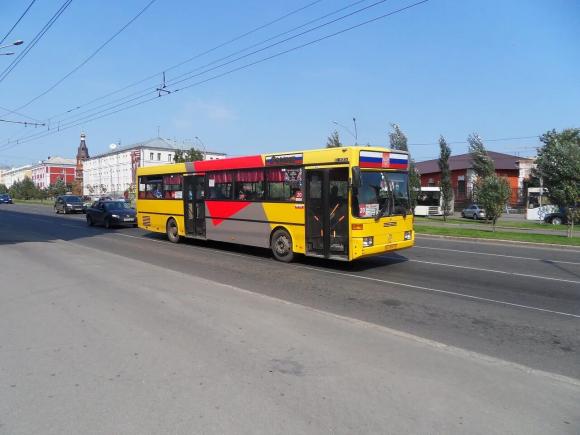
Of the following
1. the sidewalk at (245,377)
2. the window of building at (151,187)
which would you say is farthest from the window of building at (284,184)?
the window of building at (151,187)

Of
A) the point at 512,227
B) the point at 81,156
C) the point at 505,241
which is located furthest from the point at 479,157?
the point at 81,156

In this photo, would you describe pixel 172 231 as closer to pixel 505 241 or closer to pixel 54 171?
pixel 505 241

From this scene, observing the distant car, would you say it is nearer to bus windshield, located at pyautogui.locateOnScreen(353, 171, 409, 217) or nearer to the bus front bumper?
bus windshield, located at pyautogui.locateOnScreen(353, 171, 409, 217)

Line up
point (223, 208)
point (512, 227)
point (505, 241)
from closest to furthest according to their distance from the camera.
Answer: point (223, 208), point (505, 241), point (512, 227)

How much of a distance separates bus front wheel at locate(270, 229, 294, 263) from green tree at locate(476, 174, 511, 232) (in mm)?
13535

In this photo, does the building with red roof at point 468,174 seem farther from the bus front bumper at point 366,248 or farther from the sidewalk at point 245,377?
the sidewalk at point 245,377

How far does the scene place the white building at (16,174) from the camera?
153m

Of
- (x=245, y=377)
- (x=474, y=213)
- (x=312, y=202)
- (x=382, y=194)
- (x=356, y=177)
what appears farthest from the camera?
(x=474, y=213)

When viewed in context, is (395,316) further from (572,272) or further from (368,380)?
(572,272)

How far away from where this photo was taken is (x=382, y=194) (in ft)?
36.3

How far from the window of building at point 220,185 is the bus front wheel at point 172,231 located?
2.66m

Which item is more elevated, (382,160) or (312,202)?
(382,160)

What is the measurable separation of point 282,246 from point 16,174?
184365mm

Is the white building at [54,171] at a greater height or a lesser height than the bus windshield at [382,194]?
greater
